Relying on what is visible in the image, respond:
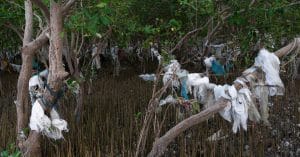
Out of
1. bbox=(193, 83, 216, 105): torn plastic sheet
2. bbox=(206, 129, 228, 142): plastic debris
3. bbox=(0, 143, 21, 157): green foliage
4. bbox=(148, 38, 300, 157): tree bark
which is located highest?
bbox=(193, 83, 216, 105): torn plastic sheet

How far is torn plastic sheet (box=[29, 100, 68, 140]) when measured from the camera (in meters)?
3.79

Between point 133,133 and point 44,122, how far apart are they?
169 cm

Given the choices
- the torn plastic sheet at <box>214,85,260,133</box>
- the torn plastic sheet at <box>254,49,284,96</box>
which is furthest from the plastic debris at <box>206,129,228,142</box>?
the torn plastic sheet at <box>254,49,284,96</box>

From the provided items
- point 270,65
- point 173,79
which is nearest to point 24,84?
point 173,79

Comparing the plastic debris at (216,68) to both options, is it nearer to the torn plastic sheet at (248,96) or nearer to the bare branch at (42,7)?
the torn plastic sheet at (248,96)

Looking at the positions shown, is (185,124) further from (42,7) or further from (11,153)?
(11,153)

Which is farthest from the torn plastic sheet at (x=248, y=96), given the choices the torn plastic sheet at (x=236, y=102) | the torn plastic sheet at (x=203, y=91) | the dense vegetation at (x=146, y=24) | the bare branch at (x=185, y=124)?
the dense vegetation at (x=146, y=24)

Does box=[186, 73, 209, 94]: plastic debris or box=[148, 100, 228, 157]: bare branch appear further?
box=[186, 73, 209, 94]: plastic debris

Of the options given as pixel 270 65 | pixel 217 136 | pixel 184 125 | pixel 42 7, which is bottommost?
pixel 217 136

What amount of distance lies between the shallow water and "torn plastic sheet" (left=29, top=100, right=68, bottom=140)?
12.3 inches

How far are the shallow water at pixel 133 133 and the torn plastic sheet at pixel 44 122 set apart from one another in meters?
0.31

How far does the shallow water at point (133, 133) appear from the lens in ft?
15.2

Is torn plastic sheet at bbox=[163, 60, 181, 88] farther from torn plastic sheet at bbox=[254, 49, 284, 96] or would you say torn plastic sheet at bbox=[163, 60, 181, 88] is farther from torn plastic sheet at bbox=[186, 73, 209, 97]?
torn plastic sheet at bbox=[254, 49, 284, 96]

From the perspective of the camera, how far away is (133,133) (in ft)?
17.4
